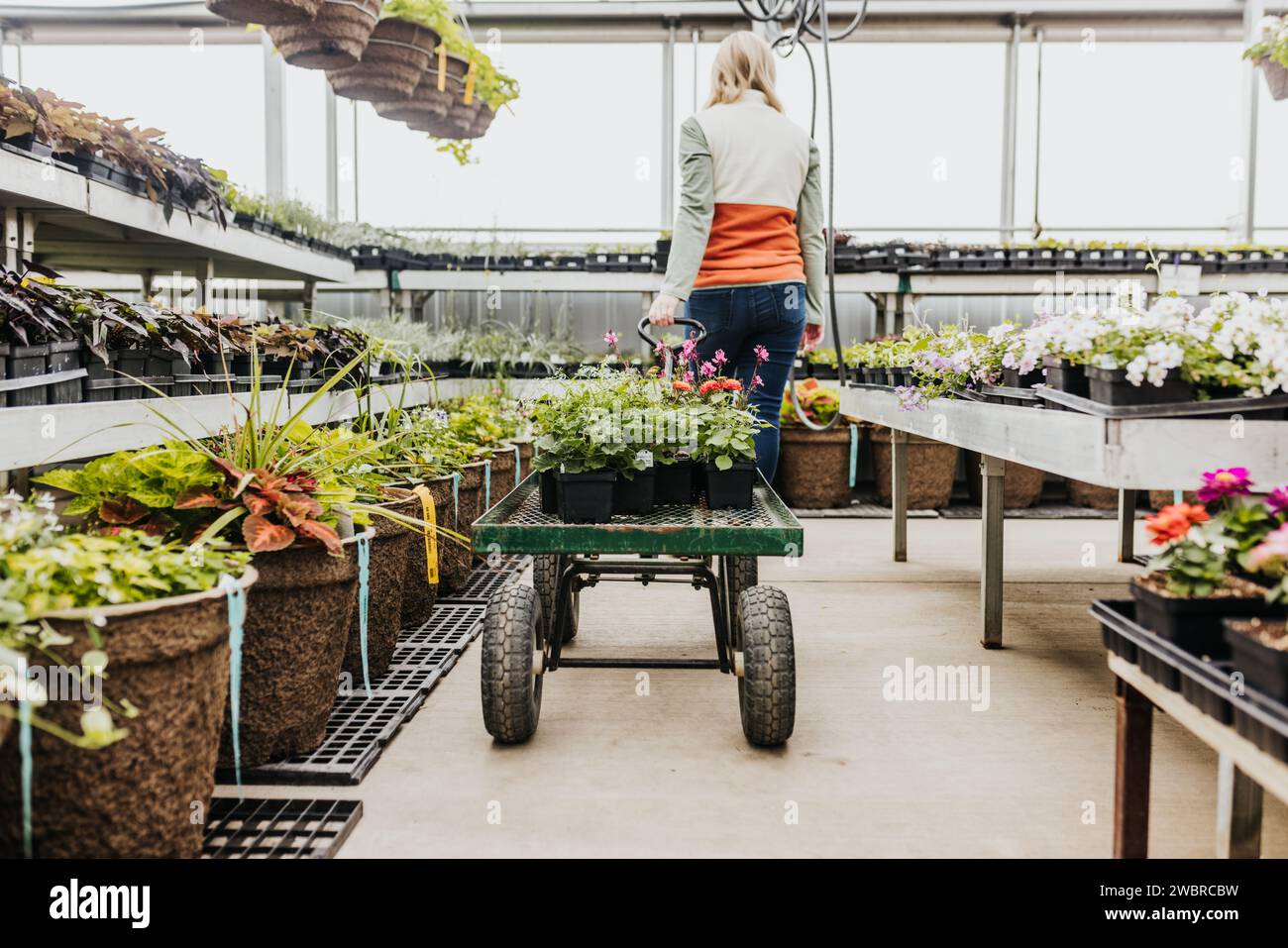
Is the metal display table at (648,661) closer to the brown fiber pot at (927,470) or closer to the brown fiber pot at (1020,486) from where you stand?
the brown fiber pot at (927,470)


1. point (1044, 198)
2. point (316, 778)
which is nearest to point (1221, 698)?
point (316, 778)

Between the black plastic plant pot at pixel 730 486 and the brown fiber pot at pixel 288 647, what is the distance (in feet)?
2.63

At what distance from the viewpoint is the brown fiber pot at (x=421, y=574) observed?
2781mm

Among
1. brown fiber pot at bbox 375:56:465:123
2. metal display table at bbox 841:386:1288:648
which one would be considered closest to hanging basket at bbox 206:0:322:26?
brown fiber pot at bbox 375:56:465:123

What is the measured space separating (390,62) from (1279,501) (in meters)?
3.26

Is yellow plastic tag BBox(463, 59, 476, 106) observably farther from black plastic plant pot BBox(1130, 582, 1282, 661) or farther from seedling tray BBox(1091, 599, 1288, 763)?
black plastic plant pot BBox(1130, 582, 1282, 661)

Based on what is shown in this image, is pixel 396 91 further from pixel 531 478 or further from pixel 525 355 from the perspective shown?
pixel 525 355

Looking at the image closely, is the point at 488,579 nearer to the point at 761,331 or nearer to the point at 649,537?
the point at 761,331

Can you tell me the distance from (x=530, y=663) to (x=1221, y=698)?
1290 mm

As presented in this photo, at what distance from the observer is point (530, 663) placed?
1.96m

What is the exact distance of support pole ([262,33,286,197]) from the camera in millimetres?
6855

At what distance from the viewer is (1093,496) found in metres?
5.37

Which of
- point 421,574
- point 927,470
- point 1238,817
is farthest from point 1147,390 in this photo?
point 927,470

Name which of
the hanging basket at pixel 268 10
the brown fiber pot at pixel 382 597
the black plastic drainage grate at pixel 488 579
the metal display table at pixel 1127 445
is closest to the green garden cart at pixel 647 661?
the brown fiber pot at pixel 382 597
